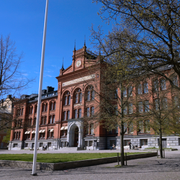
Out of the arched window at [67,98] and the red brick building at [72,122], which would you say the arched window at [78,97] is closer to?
the red brick building at [72,122]

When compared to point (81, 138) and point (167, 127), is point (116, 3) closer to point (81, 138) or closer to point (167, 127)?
point (167, 127)

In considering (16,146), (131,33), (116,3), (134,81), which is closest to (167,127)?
(134,81)

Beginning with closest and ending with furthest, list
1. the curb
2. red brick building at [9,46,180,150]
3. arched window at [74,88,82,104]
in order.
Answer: the curb < red brick building at [9,46,180,150] < arched window at [74,88,82,104]

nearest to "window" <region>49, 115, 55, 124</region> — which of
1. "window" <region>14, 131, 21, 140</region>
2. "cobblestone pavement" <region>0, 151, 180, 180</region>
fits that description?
"window" <region>14, 131, 21, 140</region>

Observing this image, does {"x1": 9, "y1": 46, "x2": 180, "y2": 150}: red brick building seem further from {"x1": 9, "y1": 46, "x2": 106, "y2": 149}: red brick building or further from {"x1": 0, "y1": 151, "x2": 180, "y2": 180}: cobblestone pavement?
{"x1": 0, "y1": 151, "x2": 180, "y2": 180}: cobblestone pavement

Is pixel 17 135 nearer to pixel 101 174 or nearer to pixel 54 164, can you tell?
pixel 54 164

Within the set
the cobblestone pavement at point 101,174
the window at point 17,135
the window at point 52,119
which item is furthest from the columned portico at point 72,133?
the cobblestone pavement at point 101,174

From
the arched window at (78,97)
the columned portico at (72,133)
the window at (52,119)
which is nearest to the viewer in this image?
the columned portico at (72,133)

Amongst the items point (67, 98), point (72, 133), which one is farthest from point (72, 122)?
point (67, 98)

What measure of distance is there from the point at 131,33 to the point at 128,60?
1.87 meters

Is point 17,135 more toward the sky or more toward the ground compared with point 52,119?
more toward the ground

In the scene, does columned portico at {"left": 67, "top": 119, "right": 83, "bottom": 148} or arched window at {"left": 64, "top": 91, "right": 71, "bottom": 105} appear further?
arched window at {"left": 64, "top": 91, "right": 71, "bottom": 105}

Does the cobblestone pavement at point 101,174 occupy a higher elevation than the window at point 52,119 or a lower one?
lower

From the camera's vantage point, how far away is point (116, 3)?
805cm
